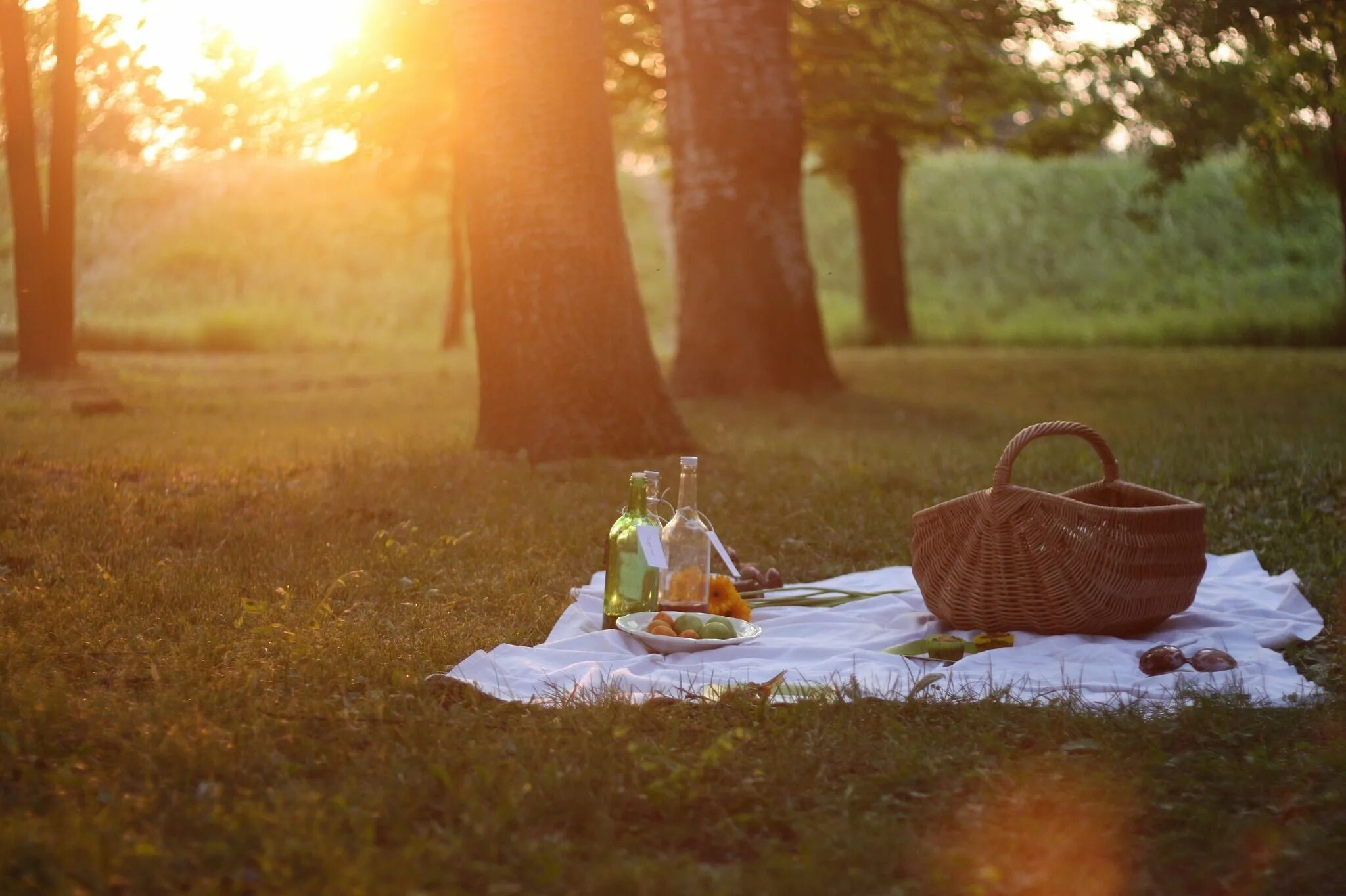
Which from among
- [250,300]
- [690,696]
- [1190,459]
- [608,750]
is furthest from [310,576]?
[250,300]

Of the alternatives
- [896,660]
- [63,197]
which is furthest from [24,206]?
[896,660]

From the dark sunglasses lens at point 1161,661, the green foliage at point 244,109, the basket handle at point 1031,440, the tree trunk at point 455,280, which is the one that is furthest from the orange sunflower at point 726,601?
the tree trunk at point 455,280

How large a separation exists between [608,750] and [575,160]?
5717mm

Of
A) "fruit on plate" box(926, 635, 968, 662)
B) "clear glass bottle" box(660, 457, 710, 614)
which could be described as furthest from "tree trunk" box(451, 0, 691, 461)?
"fruit on plate" box(926, 635, 968, 662)

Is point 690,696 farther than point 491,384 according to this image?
No

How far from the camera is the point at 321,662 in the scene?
4258mm

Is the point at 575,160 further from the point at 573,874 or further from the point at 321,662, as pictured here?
the point at 573,874

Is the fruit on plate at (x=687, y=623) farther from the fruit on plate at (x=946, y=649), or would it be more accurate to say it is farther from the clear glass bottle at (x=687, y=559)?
the fruit on plate at (x=946, y=649)

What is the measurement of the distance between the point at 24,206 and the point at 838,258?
2931 cm

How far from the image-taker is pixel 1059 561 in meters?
4.86

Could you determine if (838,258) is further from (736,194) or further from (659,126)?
(736,194)

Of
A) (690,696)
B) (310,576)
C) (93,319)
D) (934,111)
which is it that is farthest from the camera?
(934,111)

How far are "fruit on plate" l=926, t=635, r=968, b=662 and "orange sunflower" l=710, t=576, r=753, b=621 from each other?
2.63ft

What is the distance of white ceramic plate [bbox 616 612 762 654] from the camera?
472cm
